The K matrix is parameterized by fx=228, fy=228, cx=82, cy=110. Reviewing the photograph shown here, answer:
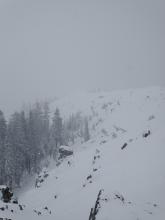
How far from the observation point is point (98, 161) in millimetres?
34750

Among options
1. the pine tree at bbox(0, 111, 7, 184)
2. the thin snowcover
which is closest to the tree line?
the pine tree at bbox(0, 111, 7, 184)

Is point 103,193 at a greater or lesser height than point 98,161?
greater

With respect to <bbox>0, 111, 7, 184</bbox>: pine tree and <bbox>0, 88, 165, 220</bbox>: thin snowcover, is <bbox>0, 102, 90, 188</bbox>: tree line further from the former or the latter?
<bbox>0, 88, 165, 220</bbox>: thin snowcover

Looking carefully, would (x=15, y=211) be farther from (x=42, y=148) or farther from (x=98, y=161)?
(x=42, y=148)

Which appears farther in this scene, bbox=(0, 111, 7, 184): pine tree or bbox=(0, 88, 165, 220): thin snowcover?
bbox=(0, 111, 7, 184): pine tree

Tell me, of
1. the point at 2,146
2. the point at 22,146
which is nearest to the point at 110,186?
the point at 2,146

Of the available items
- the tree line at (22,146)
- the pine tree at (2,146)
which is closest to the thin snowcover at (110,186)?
the tree line at (22,146)

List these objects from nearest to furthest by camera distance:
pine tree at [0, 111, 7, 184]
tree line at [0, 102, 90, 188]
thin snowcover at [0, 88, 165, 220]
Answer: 1. thin snowcover at [0, 88, 165, 220]
2. pine tree at [0, 111, 7, 184]
3. tree line at [0, 102, 90, 188]

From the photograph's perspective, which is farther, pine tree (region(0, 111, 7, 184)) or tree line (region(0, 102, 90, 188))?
tree line (region(0, 102, 90, 188))

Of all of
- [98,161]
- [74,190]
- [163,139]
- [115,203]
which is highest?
[163,139]

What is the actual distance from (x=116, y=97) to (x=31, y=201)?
6375cm

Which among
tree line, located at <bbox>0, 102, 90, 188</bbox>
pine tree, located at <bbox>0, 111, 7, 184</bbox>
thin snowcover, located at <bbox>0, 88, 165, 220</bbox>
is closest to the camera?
thin snowcover, located at <bbox>0, 88, 165, 220</bbox>

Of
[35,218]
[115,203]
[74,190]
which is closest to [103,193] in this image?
[115,203]

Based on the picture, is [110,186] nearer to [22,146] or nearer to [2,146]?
[2,146]
